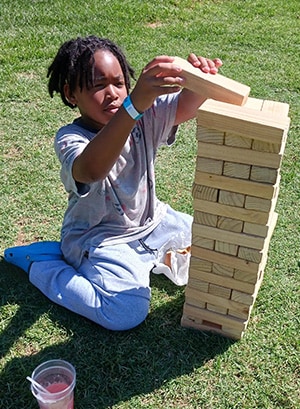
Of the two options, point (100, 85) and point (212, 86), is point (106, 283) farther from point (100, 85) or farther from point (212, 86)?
point (212, 86)

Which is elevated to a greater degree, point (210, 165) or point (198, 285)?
point (210, 165)

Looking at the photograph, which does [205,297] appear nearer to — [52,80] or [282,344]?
[282,344]

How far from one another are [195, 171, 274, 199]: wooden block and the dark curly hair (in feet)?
2.05

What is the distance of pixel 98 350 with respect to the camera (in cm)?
213

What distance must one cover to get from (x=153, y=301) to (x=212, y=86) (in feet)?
3.43

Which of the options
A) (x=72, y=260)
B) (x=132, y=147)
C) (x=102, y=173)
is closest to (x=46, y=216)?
(x=72, y=260)

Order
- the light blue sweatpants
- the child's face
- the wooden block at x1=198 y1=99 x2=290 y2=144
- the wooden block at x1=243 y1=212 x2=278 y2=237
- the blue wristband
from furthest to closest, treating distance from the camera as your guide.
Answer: the light blue sweatpants → the child's face → the wooden block at x1=243 y1=212 x2=278 y2=237 → the blue wristband → the wooden block at x1=198 y1=99 x2=290 y2=144

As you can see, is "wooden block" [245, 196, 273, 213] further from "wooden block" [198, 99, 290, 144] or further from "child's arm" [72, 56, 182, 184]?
"child's arm" [72, 56, 182, 184]

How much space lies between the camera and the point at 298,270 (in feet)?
8.57

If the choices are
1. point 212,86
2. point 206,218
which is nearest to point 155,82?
point 212,86

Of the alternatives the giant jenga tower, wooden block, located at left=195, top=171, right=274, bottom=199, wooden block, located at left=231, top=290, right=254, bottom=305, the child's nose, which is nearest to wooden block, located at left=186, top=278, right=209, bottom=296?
the giant jenga tower

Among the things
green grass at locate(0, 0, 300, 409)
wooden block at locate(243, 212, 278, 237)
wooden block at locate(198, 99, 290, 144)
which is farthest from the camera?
green grass at locate(0, 0, 300, 409)

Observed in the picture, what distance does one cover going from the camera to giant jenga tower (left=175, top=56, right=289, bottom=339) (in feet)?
5.66

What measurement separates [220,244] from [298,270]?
80 centimetres
